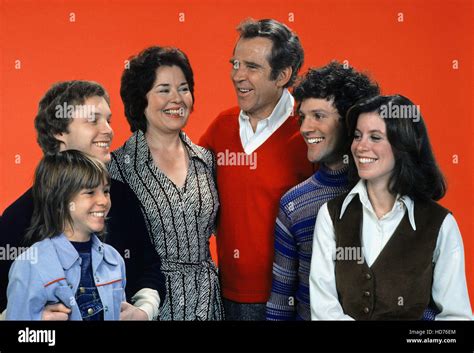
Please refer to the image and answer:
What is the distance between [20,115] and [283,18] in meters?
1.14

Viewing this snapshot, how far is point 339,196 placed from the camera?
2.55 meters

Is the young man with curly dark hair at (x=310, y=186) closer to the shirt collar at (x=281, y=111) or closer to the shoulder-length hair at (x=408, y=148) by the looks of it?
the shoulder-length hair at (x=408, y=148)

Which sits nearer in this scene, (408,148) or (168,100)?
(408,148)

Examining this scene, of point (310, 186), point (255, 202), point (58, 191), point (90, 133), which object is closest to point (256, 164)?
point (255, 202)

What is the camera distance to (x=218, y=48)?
3.12 metres

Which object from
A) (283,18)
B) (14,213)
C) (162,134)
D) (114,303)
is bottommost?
(114,303)

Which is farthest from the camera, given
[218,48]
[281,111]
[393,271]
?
[218,48]

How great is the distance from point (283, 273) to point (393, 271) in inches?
15.3

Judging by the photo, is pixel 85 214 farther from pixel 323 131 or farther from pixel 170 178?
pixel 323 131

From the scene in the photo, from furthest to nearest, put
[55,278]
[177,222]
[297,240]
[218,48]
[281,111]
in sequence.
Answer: [218,48]
[281,111]
[177,222]
[297,240]
[55,278]

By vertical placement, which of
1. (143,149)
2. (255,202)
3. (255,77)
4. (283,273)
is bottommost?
(283,273)

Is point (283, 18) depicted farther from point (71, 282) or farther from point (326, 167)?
point (71, 282)

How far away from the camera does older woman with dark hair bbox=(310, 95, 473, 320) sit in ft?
8.05
